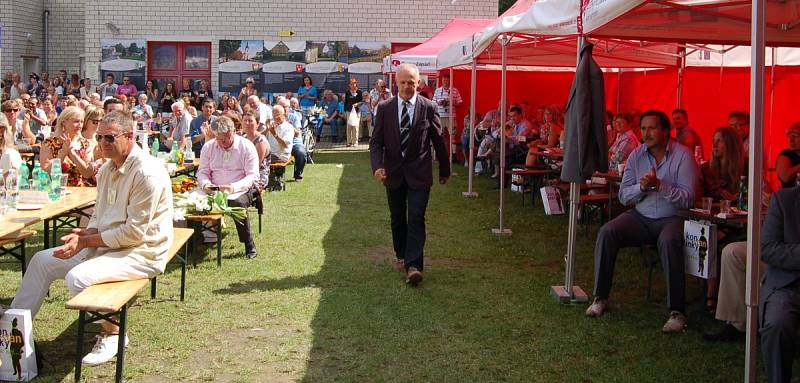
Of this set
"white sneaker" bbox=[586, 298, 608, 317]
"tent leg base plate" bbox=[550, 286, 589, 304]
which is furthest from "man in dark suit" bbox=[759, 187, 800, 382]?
"tent leg base plate" bbox=[550, 286, 589, 304]

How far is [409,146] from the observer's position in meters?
6.74

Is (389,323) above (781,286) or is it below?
below

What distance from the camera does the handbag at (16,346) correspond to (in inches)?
171

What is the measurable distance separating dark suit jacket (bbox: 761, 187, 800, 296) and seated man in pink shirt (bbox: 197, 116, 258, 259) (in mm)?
4786

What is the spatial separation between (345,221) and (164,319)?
4.46 metres

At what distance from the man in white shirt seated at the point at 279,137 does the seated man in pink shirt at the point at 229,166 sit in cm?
434

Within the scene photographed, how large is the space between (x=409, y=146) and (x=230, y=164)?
2.24 metres

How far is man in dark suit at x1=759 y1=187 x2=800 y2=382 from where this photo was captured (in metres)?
4.00

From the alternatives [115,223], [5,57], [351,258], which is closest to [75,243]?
[115,223]

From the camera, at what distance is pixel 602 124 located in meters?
5.85

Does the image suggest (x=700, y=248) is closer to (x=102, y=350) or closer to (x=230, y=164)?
(x=102, y=350)

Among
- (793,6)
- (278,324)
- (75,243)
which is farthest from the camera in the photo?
(793,6)

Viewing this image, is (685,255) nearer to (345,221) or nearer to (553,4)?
(553,4)

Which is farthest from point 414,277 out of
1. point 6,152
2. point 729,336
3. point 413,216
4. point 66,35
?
point 66,35
